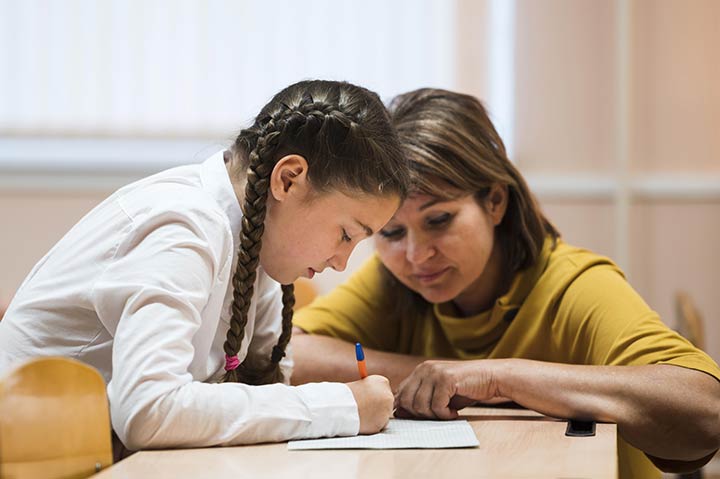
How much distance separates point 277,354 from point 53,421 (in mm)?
698

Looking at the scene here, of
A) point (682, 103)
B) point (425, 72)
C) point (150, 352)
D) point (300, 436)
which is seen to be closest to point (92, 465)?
point (150, 352)

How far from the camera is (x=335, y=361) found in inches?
78.2

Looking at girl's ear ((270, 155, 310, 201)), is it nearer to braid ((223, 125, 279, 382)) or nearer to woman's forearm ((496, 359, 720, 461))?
braid ((223, 125, 279, 382))

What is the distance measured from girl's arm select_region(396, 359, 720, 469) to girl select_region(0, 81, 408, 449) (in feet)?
0.63

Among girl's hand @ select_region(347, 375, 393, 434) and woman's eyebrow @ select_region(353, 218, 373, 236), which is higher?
woman's eyebrow @ select_region(353, 218, 373, 236)

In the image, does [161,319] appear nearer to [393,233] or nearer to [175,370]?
[175,370]

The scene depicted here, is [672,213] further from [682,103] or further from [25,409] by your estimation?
[25,409]

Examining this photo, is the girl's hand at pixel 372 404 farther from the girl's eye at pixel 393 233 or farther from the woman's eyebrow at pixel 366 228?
the girl's eye at pixel 393 233

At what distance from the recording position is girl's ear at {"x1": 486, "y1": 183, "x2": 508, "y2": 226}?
2.02m

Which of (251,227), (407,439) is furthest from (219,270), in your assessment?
(407,439)

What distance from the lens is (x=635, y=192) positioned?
345cm

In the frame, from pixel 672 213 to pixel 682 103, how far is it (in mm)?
380

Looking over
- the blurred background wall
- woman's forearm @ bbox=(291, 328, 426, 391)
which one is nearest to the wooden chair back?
woman's forearm @ bbox=(291, 328, 426, 391)

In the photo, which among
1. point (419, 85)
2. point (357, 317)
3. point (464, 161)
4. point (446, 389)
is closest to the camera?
point (446, 389)
